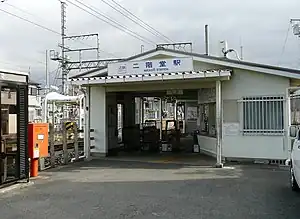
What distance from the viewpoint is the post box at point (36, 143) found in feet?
34.0

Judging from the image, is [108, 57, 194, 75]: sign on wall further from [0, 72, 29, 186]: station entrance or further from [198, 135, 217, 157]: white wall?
[0, 72, 29, 186]: station entrance

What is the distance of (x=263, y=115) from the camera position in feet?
43.4

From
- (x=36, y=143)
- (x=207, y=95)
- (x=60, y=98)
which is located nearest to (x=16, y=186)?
(x=36, y=143)

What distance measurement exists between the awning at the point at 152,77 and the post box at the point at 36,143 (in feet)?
11.6

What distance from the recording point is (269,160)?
13.1 metres

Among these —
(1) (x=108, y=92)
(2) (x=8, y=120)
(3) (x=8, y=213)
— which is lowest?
(3) (x=8, y=213)

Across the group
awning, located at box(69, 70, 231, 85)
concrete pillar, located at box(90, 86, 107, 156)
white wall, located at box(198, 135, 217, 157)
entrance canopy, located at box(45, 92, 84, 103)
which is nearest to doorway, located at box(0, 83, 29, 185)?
awning, located at box(69, 70, 231, 85)

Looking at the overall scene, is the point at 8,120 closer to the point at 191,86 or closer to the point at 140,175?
the point at 140,175

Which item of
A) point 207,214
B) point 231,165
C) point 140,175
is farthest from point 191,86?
point 207,214

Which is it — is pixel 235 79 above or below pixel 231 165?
above

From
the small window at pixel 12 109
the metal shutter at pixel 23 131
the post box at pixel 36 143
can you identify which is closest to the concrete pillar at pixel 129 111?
the post box at pixel 36 143

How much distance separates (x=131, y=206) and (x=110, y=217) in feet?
2.75

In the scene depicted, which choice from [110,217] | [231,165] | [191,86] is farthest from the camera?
[191,86]

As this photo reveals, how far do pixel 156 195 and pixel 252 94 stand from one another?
647 cm
